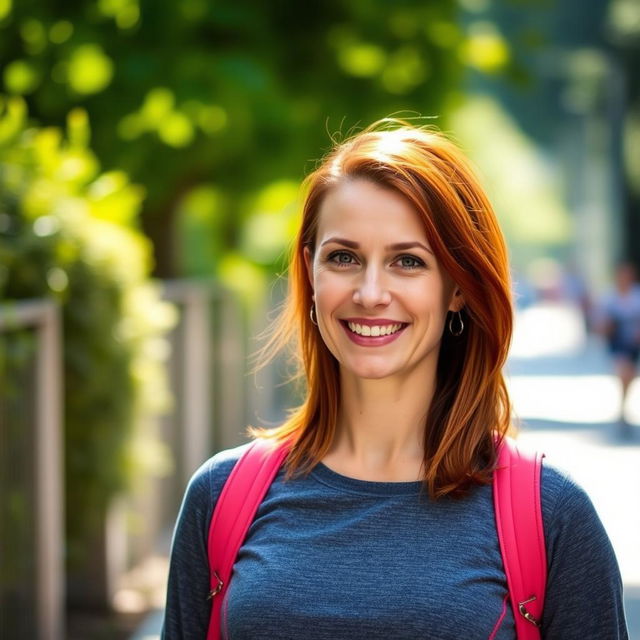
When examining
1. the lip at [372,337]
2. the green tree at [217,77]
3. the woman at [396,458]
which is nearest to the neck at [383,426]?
the woman at [396,458]

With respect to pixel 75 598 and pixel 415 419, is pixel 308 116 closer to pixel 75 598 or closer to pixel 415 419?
pixel 75 598

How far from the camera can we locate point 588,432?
15.5m

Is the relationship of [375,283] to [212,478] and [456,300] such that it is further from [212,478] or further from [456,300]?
[212,478]

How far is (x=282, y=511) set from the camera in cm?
268

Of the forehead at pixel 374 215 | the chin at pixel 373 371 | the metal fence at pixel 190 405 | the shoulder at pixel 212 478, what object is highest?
the forehead at pixel 374 215

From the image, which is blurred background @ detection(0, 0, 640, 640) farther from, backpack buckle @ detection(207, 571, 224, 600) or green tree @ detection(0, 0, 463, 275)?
backpack buckle @ detection(207, 571, 224, 600)

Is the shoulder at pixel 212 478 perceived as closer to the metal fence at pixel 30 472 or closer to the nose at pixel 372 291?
→ the nose at pixel 372 291

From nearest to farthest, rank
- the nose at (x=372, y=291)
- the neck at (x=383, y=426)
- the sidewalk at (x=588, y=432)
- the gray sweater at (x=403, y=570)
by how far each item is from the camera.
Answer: the gray sweater at (x=403, y=570), the nose at (x=372, y=291), the neck at (x=383, y=426), the sidewalk at (x=588, y=432)

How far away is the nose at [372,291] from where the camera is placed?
2617 mm

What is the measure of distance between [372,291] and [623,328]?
1377cm

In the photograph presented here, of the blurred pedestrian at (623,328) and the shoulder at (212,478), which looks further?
the blurred pedestrian at (623,328)

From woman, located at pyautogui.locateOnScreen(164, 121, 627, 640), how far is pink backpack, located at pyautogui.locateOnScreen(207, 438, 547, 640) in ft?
0.07

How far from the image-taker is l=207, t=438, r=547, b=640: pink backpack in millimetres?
2475

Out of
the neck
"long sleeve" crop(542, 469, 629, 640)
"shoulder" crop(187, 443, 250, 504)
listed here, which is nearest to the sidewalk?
"long sleeve" crop(542, 469, 629, 640)
